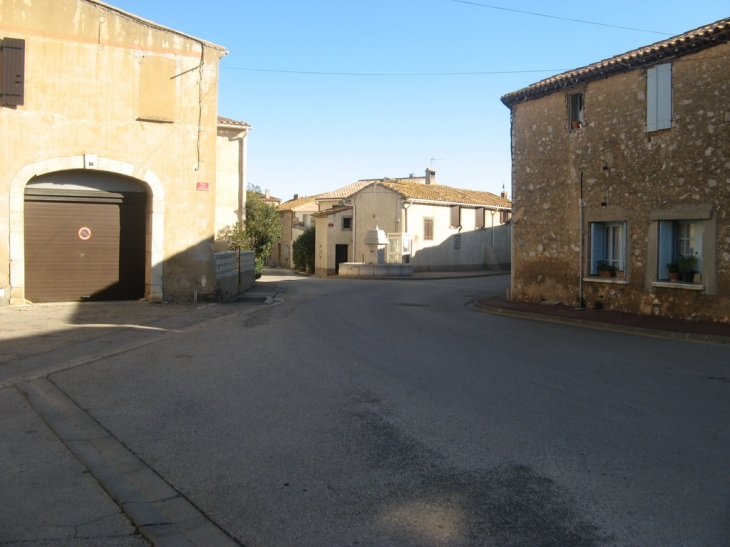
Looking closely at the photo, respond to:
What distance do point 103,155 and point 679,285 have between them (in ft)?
46.4

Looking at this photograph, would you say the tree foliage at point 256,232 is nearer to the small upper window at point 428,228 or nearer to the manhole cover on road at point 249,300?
the manhole cover on road at point 249,300

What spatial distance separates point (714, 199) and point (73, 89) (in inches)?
593

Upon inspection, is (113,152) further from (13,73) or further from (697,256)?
(697,256)

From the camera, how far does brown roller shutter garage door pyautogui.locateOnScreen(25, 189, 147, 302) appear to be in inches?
651

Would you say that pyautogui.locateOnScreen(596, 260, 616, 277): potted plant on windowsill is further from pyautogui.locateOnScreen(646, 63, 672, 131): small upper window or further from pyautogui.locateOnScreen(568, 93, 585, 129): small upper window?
pyautogui.locateOnScreen(568, 93, 585, 129): small upper window

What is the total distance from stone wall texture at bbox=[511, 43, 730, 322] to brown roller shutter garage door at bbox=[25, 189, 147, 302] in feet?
36.8

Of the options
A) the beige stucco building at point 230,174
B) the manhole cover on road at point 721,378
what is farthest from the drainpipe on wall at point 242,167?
the manhole cover on road at point 721,378

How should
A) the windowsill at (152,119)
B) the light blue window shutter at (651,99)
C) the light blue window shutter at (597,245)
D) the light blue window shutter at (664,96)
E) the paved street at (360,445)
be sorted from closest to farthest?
1. the paved street at (360,445)
2. the light blue window shutter at (664,96)
3. the light blue window shutter at (651,99)
4. the windowsill at (152,119)
5. the light blue window shutter at (597,245)

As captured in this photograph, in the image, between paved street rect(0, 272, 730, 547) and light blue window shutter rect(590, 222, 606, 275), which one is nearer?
paved street rect(0, 272, 730, 547)

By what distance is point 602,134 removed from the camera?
17.5 m

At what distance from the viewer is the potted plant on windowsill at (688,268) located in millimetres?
15352

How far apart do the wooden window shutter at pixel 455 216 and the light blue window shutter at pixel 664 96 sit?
3004 centimetres

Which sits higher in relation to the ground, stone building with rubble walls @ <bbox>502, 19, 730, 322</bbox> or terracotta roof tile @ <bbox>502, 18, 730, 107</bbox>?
terracotta roof tile @ <bbox>502, 18, 730, 107</bbox>

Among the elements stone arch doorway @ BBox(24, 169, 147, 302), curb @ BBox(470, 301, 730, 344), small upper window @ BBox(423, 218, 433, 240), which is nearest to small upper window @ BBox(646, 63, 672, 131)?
curb @ BBox(470, 301, 730, 344)
